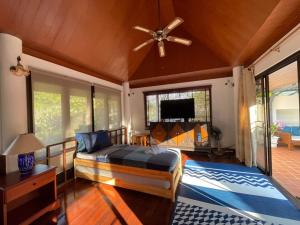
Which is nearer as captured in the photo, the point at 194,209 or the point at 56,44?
the point at 194,209

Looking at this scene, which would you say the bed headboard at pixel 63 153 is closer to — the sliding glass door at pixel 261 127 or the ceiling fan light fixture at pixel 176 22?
the ceiling fan light fixture at pixel 176 22

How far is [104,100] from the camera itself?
4574 mm

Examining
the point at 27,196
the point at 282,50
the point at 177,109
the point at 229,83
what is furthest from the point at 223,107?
the point at 27,196

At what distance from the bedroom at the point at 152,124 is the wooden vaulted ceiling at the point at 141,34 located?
0.08 ft

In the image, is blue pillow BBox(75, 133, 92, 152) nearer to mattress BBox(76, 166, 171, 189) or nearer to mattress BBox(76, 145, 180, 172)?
mattress BBox(76, 145, 180, 172)

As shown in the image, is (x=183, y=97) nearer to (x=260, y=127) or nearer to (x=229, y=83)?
(x=229, y=83)

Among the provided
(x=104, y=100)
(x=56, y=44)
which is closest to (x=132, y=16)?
(x=56, y=44)

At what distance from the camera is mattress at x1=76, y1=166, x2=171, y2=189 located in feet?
8.10

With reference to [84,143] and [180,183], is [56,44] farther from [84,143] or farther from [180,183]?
[180,183]

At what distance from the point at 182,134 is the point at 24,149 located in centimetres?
381

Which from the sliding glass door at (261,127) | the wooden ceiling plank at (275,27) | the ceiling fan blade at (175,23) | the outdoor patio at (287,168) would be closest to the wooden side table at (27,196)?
the ceiling fan blade at (175,23)

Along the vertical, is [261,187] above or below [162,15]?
below

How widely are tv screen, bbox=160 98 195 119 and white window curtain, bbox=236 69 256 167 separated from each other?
1398mm

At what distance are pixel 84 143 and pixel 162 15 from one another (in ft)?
12.3
